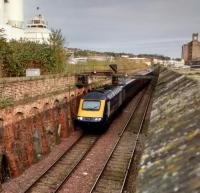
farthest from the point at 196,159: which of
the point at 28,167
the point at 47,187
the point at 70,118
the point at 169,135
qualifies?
the point at 70,118

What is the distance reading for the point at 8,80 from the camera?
14.8 meters

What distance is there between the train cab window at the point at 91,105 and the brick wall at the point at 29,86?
2455 millimetres

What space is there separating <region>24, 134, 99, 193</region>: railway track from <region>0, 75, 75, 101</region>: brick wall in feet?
12.6

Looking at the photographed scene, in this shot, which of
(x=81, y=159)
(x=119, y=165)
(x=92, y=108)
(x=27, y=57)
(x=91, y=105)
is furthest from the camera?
(x=27, y=57)

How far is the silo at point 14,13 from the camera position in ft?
157

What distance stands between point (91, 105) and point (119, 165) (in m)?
6.54

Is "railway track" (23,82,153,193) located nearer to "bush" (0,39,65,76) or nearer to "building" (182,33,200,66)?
"bush" (0,39,65,76)

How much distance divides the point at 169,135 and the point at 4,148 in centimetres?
1065

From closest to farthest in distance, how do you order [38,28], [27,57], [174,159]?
[174,159]
[27,57]
[38,28]

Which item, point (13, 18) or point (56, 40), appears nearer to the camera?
point (56, 40)

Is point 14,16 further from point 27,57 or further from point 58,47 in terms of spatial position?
point 27,57

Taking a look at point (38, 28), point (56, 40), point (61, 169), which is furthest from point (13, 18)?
point (61, 169)

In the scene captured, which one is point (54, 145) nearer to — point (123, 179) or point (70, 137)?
point (70, 137)

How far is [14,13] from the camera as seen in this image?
159ft
